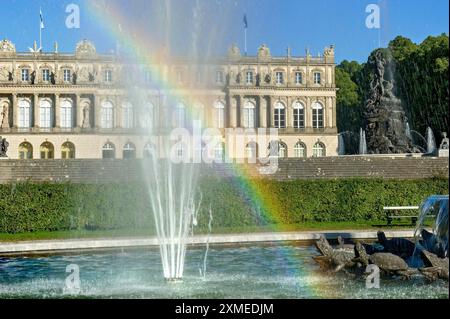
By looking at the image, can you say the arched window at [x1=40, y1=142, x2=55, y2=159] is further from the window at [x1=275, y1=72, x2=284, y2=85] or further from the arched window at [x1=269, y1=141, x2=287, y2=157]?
the window at [x1=275, y1=72, x2=284, y2=85]

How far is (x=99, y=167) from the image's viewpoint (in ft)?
90.9

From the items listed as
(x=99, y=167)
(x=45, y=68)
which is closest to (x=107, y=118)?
(x=45, y=68)

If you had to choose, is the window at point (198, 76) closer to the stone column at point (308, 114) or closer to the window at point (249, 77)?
the window at point (249, 77)

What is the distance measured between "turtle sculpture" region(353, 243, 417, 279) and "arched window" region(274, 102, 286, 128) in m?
49.8

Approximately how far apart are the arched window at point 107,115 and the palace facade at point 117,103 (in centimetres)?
8

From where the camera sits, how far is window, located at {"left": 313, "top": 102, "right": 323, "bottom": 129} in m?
62.5

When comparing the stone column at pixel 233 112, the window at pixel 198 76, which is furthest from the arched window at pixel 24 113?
the window at pixel 198 76

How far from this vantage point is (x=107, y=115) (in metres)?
59.9

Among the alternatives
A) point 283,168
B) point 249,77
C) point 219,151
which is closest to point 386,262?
point 283,168

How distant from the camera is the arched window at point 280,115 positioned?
61.7 m

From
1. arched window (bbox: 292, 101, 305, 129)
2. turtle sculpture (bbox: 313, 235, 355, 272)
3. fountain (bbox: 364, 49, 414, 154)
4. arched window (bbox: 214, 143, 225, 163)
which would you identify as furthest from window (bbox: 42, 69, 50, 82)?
turtle sculpture (bbox: 313, 235, 355, 272)

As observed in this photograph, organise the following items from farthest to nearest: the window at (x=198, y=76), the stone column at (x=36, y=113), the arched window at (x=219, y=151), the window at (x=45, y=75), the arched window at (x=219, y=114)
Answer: the arched window at (x=219, y=114) → the window at (x=45, y=75) → the arched window at (x=219, y=151) → the stone column at (x=36, y=113) → the window at (x=198, y=76)
